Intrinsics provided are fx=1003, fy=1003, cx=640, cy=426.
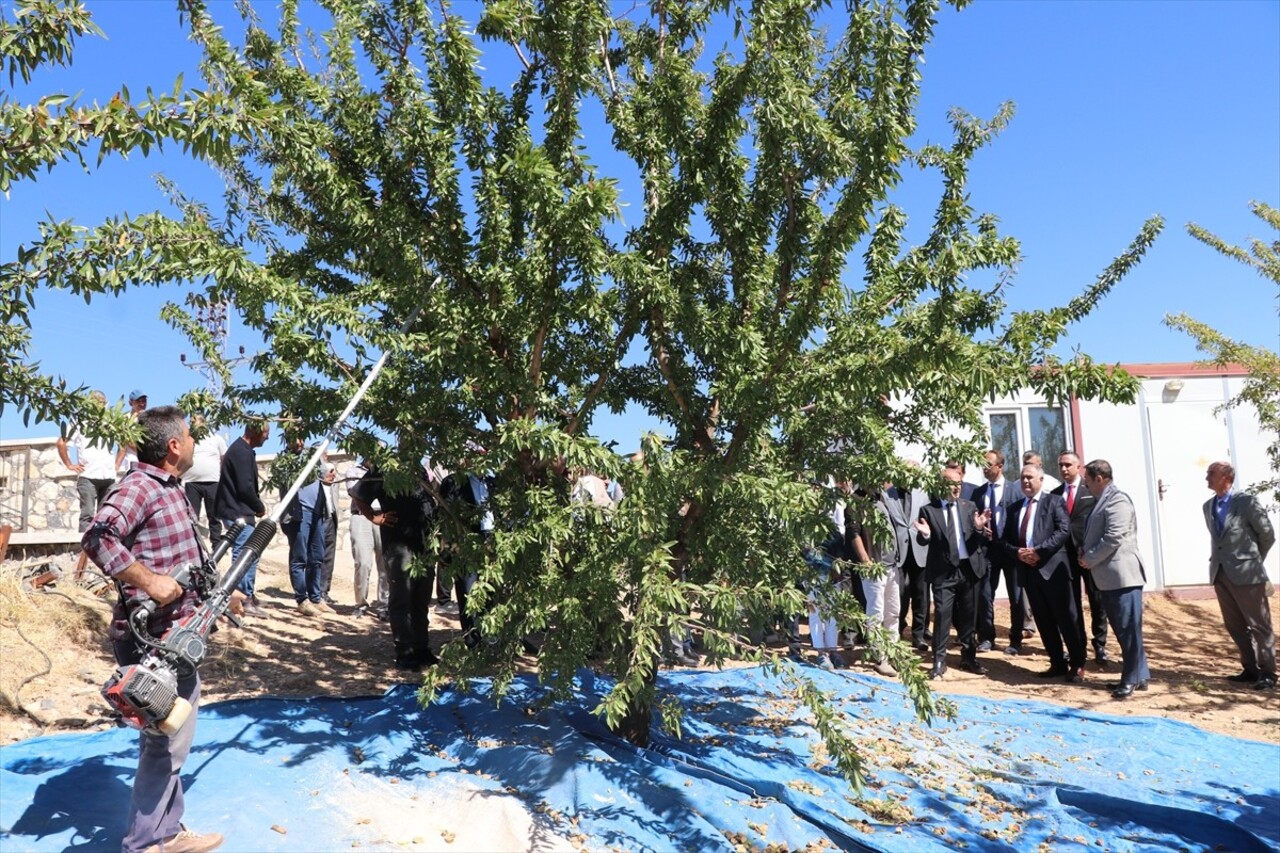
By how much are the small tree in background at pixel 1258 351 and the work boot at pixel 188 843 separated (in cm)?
908

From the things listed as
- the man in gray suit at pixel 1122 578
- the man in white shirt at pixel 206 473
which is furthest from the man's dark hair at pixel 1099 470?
the man in white shirt at pixel 206 473

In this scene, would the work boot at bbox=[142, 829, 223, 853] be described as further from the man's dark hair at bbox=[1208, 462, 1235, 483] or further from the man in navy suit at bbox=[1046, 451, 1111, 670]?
the man's dark hair at bbox=[1208, 462, 1235, 483]

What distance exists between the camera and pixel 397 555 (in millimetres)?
7848

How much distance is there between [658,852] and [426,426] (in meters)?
2.57

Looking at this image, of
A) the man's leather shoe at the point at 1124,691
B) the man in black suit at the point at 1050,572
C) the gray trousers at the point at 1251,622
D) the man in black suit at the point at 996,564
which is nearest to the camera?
the man's leather shoe at the point at 1124,691

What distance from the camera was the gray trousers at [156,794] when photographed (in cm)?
420

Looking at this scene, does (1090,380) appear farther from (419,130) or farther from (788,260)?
(419,130)

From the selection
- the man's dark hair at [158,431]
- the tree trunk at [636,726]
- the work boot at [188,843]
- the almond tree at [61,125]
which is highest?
the almond tree at [61,125]

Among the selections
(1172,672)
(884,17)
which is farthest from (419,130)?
(1172,672)

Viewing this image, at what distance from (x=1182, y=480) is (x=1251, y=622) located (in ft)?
15.3

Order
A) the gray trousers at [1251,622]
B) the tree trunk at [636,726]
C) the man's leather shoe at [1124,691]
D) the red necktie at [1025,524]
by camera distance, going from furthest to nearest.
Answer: the red necktie at [1025,524], the gray trousers at [1251,622], the man's leather shoe at [1124,691], the tree trunk at [636,726]

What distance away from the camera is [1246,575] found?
912 cm

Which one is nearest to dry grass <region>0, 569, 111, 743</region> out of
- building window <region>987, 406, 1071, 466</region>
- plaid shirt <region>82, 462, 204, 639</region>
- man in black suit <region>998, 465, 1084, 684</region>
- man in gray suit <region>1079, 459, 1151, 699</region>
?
plaid shirt <region>82, 462, 204, 639</region>

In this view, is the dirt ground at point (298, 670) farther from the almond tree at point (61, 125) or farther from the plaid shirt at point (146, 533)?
the almond tree at point (61, 125)
